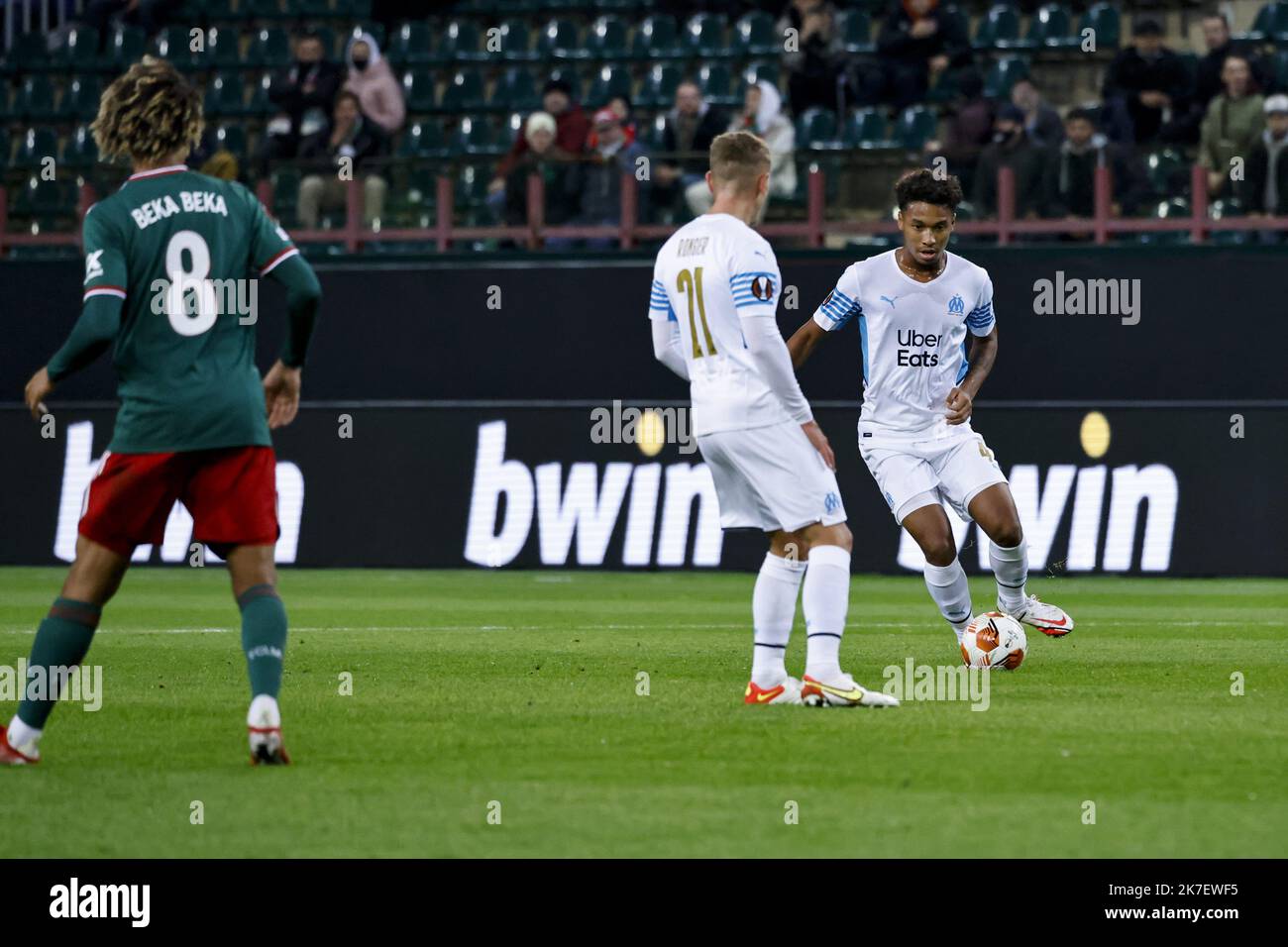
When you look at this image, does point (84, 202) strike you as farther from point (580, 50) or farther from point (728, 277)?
point (728, 277)

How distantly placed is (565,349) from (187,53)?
7592mm

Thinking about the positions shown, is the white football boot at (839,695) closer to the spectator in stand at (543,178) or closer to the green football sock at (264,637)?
the green football sock at (264,637)

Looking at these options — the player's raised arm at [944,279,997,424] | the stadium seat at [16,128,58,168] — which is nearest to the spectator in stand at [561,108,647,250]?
the stadium seat at [16,128,58,168]

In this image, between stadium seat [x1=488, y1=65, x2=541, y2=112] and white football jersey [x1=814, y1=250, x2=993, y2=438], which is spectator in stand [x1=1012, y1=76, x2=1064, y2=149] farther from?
white football jersey [x1=814, y1=250, x2=993, y2=438]

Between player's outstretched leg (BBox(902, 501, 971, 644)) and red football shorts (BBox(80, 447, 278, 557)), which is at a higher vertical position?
red football shorts (BBox(80, 447, 278, 557))

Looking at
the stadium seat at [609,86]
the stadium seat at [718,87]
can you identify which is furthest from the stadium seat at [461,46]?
the stadium seat at [718,87]

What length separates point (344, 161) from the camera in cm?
2045

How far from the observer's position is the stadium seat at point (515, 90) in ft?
75.6

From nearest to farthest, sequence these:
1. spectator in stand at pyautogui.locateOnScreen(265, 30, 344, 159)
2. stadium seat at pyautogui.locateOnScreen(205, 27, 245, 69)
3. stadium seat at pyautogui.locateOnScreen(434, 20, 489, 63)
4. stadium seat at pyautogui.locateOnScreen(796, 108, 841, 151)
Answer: stadium seat at pyautogui.locateOnScreen(796, 108, 841, 151) < spectator in stand at pyautogui.locateOnScreen(265, 30, 344, 159) < stadium seat at pyautogui.locateOnScreen(434, 20, 489, 63) < stadium seat at pyautogui.locateOnScreen(205, 27, 245, 69)

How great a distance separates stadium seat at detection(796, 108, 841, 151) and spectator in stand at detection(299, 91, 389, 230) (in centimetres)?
405

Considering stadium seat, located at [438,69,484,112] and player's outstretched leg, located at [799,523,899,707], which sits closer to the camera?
player's outstretched leg, located at [799,523,899,707]

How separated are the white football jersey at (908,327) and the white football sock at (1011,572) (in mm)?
647

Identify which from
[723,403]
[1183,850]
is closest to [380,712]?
[723,403]

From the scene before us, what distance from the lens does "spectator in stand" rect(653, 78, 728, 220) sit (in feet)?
64.4
